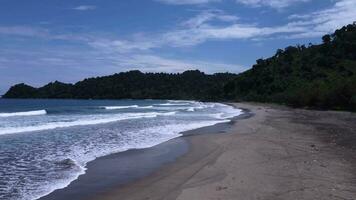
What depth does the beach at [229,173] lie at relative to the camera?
946 centimetres

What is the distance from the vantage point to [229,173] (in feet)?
38.9

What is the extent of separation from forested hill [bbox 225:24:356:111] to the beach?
33298mm

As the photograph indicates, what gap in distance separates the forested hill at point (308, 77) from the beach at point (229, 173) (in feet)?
109

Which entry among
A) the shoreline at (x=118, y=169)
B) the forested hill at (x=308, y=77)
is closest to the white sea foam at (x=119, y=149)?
the shoreline at (x=118, y=169)

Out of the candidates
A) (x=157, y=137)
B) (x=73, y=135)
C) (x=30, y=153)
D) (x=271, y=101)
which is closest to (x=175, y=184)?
(x=30, y=153)

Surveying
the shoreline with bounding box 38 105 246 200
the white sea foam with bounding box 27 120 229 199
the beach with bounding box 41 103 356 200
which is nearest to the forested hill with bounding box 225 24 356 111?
the white sea foam with bounding box 27 120 229 199

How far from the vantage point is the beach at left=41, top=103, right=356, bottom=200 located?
946cm

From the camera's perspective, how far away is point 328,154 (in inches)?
581

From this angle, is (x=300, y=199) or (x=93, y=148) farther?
(x=93, y=148)

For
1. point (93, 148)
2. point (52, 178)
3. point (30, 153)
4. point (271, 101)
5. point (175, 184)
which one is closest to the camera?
point (175, 184)

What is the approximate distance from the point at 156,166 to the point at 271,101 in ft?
275

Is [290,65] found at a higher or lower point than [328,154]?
higher

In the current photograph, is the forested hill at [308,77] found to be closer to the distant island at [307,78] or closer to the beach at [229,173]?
the distant island at [307,78]

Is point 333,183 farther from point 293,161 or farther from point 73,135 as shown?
point 73,135
